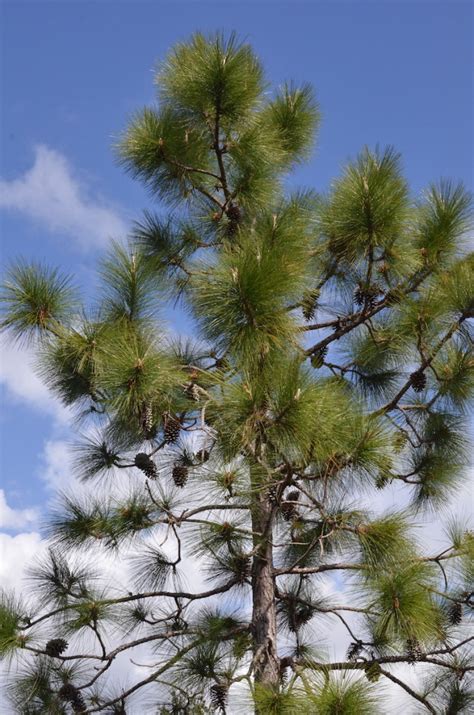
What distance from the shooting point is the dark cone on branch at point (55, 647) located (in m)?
3.42

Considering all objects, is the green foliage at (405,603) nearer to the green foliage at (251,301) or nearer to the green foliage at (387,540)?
the green foliage at (387,540)

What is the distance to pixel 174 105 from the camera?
14.0ft

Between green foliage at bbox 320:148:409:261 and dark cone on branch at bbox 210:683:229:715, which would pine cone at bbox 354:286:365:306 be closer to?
green foliage at bbox 320:148:409:261

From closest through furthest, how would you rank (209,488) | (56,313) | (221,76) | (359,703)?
(359,703) → (209,488) → (56,313) → (221,76)

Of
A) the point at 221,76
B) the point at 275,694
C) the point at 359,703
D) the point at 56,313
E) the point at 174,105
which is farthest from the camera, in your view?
the point at 174,105

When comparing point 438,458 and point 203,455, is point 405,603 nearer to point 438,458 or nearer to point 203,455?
point 203,455

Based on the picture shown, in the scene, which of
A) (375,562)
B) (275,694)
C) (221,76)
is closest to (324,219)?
(221,76)

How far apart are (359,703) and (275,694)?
1.01 feet

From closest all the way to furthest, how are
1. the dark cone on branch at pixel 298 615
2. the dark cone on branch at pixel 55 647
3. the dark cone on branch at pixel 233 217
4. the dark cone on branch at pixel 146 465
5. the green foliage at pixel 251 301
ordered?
the green foliage at pixel 251 301 < the dark cone on branch at pixel 146 465 < the dark cone on branch at pixel 55 647 < the dark cone on branch at pixel 298 615 < the dark cone on branch at pixel 233 217

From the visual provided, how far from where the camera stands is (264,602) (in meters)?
3.36

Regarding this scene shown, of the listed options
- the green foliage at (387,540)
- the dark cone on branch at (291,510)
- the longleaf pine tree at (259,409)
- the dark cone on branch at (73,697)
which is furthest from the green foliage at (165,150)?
the dark cone on branch at (73,697)

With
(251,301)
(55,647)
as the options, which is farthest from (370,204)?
(55,647)

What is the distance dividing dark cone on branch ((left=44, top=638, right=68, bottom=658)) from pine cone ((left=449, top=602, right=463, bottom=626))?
1632mm

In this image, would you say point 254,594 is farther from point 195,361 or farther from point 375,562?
point 195,361
